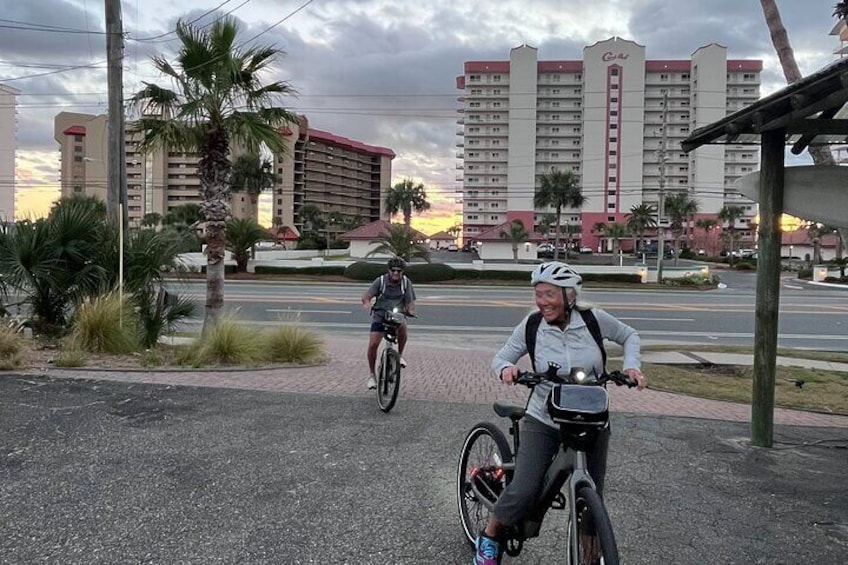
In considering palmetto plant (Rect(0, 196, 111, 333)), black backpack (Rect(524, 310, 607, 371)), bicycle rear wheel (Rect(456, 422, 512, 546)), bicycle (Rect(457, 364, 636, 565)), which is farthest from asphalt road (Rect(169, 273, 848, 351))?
black backpack (Rect(524, 310, 607, 371))

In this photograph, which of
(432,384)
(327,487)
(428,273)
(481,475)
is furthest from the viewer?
(428,273)

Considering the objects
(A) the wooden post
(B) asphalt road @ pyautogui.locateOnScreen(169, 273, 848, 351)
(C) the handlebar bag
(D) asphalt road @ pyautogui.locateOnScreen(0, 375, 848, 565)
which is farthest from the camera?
(B) asphalt road @ pyautogui.locateOnScreen(169, 273, 848, 351)

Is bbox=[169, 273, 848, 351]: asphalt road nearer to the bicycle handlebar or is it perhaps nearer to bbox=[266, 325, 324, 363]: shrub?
bbox=[266, 325, 324, 363]: shrub

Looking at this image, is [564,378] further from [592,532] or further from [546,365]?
[592,532]

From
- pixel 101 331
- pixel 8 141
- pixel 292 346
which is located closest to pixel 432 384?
pixel 292 346

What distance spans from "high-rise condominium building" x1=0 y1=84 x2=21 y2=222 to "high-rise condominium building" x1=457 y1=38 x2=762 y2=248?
73.7 metres

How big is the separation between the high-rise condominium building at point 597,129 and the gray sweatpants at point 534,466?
11436 cm

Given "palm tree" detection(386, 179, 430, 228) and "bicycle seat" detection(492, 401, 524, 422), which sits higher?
"palm tree" detection(386, 179, 430, 228)

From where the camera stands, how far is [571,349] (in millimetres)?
2961

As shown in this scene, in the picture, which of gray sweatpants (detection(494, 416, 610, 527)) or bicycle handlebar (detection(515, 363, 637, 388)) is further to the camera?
gray sweatpants (detection(494, 416, 610, 527))

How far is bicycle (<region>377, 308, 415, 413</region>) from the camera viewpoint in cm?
658

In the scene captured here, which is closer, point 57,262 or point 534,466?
point 534,466

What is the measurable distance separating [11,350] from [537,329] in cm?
791

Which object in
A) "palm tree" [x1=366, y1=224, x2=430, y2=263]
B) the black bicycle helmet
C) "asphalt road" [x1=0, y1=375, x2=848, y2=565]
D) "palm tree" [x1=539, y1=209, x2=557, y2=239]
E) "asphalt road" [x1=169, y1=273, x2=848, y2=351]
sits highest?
"palm tree" [x1=539, y1=209, x2=557, y2=239]
